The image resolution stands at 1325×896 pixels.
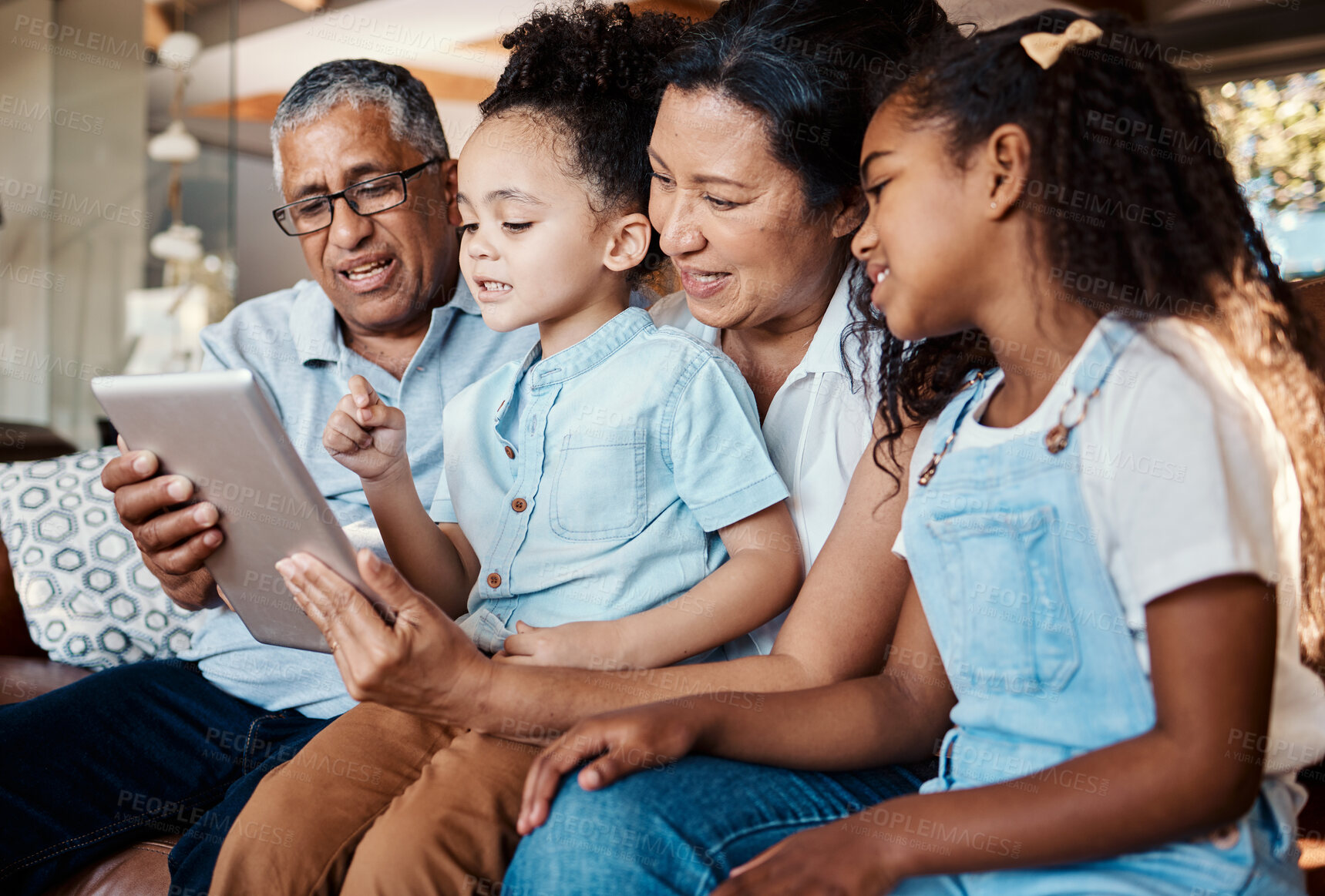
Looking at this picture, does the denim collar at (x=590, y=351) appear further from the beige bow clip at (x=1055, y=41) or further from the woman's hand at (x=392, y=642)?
the beige bow clip at (x=1055, y=41)

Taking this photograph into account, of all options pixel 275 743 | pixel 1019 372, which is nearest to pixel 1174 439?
pixel 1019 372

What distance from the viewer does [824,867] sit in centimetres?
83

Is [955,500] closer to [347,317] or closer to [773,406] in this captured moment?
[773,406]

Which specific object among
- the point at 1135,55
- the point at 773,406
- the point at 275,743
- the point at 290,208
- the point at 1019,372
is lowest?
the point at 275,743

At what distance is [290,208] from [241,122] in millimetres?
3914

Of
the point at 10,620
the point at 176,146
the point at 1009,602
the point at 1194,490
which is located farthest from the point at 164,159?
the point at 1194,490

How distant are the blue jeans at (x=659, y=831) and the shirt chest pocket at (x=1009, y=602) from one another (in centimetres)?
22

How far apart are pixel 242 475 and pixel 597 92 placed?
679mm

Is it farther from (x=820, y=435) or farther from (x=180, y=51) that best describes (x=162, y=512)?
(x=180, y=51)

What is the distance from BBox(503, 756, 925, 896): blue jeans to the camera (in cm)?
90

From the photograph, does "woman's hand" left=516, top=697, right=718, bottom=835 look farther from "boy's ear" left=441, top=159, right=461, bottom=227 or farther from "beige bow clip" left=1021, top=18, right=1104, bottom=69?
"boy's ear" left=441, top=159, right=461, bottom=227

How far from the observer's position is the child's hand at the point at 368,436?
4.25ft

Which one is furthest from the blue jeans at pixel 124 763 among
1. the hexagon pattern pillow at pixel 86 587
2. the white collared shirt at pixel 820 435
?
the white collared shirt at pixel 820 435

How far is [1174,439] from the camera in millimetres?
791
